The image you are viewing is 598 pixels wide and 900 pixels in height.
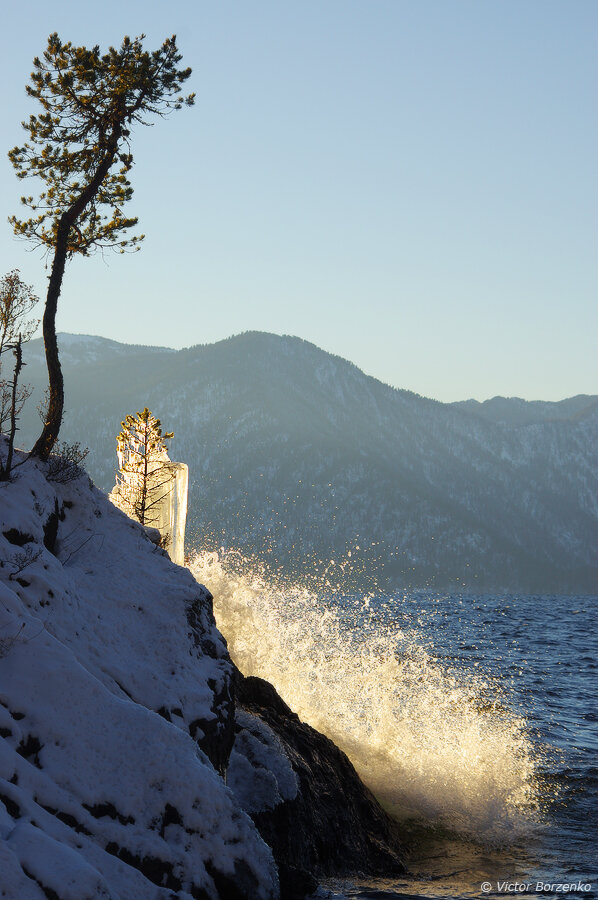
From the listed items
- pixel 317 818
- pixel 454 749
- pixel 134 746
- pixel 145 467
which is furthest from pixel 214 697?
pixel 145 467

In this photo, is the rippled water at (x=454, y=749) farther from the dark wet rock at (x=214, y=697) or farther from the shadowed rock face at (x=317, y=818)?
the dark wet rock at (x=214, y=697)

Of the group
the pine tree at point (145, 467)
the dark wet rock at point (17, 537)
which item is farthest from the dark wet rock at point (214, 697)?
the pine tree at point (145, 467)

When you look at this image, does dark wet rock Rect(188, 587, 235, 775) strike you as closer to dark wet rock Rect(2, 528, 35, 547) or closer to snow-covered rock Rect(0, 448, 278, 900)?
snow-covered rock Rect(0, 448, 278, 900)

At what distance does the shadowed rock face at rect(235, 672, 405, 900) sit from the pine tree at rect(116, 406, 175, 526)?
39.6ft

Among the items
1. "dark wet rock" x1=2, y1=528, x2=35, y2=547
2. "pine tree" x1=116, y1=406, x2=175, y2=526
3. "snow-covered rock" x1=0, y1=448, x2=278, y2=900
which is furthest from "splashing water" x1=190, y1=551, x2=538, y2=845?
"dark wet rock" x1=2, y1=528, x2=35, y2=547

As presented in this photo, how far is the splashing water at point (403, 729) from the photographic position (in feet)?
58.5

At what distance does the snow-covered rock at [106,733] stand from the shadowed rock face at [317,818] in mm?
828

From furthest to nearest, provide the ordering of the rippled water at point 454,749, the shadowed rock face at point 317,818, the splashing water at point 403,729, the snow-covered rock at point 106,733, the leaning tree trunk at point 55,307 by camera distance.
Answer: the splashing water at point 403,729 → the leaning tree trunk at point 55,307 → the rippled water at point 454,749 → the shadowed rock face at point 317,818 → the snow-covered rock at point 106,733

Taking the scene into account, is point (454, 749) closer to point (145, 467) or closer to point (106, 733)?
point (145, 467)

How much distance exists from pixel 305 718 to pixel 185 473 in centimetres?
959

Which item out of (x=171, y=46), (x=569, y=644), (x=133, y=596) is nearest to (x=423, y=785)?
(x=133, y=596)

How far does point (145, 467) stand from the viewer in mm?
26297

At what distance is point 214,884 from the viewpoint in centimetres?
822

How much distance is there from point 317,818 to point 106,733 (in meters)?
5.52
